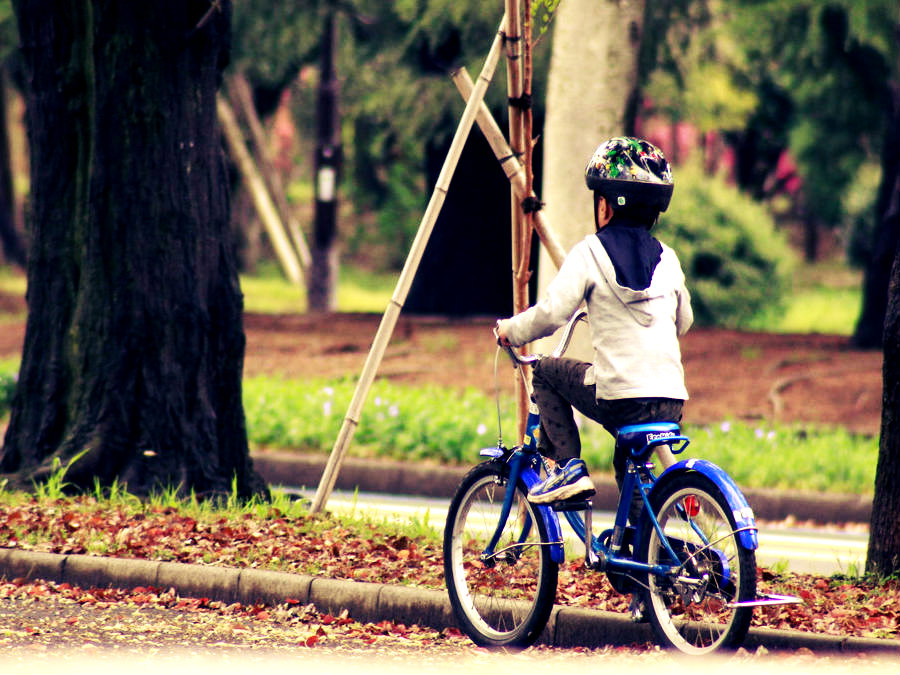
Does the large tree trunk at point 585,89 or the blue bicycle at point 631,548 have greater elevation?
the large tree trunk at point 585,89

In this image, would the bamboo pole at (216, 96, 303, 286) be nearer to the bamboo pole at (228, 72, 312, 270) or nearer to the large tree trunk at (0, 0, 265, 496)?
the bamboo pole at (228, 72, 312, 270)

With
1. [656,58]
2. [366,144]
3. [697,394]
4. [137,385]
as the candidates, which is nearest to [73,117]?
[137,385]

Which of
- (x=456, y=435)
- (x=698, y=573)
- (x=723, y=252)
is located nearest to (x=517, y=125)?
(x=698, y=573)

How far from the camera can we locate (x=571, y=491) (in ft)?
18.2

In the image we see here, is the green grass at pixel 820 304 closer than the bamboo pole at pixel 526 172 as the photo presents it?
No

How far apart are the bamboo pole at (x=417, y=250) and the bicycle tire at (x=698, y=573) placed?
→ 2.22 m

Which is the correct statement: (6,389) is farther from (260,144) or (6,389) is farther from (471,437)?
(260,144)

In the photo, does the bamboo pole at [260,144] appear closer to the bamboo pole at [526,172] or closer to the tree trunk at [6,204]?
the tree trunk at [6,204]

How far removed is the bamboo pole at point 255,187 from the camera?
82.0 ft

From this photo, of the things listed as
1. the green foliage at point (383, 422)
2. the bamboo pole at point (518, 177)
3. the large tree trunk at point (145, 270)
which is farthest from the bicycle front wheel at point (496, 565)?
the green foliage at point (383, 422)

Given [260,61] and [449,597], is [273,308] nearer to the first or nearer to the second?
[260,61]

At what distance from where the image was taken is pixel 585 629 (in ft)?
19.9

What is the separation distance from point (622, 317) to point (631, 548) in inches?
34.4

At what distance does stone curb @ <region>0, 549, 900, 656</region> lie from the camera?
19.0ft
